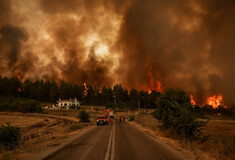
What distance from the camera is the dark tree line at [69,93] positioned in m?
118

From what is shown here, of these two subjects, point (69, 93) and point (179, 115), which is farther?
point (69, 93)

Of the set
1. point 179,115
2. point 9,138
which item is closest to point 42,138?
point 9,138

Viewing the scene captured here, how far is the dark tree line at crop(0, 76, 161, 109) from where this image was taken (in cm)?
11769

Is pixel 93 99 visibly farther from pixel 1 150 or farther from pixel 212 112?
pixel 1 150

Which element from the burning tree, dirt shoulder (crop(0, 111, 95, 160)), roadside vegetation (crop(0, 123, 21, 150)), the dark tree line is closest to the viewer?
dirt shoulder (crop(0, 111, 95, 160))

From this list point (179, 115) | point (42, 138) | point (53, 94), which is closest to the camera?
point (42, 138)

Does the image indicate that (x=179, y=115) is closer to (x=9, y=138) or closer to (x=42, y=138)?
(x=42, y=138)

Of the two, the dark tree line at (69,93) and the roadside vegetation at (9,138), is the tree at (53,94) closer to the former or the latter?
the dark tree line at (69,93)

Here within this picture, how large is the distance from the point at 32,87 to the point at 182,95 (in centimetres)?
12790

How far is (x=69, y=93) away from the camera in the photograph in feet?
402

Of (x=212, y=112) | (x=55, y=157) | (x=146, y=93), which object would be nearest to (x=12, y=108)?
(x=55, y=157)

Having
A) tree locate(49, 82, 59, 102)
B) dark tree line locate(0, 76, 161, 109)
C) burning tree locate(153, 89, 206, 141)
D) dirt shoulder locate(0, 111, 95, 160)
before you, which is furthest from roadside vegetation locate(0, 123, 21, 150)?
tree locate(49, 82, 59, 102)

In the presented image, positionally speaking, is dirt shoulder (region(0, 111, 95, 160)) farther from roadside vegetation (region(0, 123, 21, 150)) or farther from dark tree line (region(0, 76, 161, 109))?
dark tree line (region(0, 76, 161, 109))

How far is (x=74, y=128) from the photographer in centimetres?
2616
